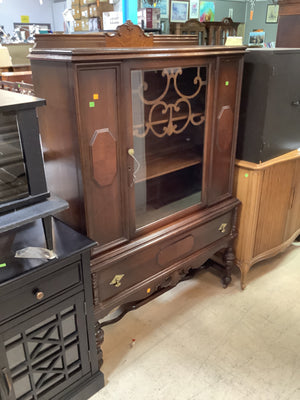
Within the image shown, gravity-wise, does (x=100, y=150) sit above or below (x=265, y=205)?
above

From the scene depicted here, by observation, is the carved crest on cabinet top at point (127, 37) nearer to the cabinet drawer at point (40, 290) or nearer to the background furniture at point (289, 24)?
the cabinet drawer at point (40, 290)

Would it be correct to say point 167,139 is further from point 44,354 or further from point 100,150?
point 44,354

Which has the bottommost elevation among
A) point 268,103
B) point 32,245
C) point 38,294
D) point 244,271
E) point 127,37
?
point 244,271

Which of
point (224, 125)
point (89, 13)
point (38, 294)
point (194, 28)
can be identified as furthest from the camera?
point (194, 28)

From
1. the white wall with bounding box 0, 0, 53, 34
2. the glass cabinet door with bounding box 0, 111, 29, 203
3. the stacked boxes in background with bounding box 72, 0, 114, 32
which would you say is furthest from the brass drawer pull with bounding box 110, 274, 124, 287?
the white wall with bounding box 0, 0, 53, 34

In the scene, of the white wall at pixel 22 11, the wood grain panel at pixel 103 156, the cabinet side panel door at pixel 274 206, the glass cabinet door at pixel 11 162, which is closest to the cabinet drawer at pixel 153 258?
the cabinet side panel door at pixel 274 206

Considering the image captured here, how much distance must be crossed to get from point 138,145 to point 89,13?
164 cm

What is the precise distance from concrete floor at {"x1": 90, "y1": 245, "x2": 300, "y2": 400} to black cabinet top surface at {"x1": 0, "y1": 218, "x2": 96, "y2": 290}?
2.35ft

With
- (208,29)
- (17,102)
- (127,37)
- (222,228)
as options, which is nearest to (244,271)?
(222,228)

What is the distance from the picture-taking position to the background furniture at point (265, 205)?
1.85 meters

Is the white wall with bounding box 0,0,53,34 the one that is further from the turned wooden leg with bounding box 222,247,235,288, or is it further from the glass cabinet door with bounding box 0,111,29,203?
→ the glass cabinet door with bounding box 0,111,29,203

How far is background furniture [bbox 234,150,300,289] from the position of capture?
6.07ft

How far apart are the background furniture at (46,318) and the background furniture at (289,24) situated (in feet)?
6.20

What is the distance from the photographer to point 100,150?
1.20 metres
